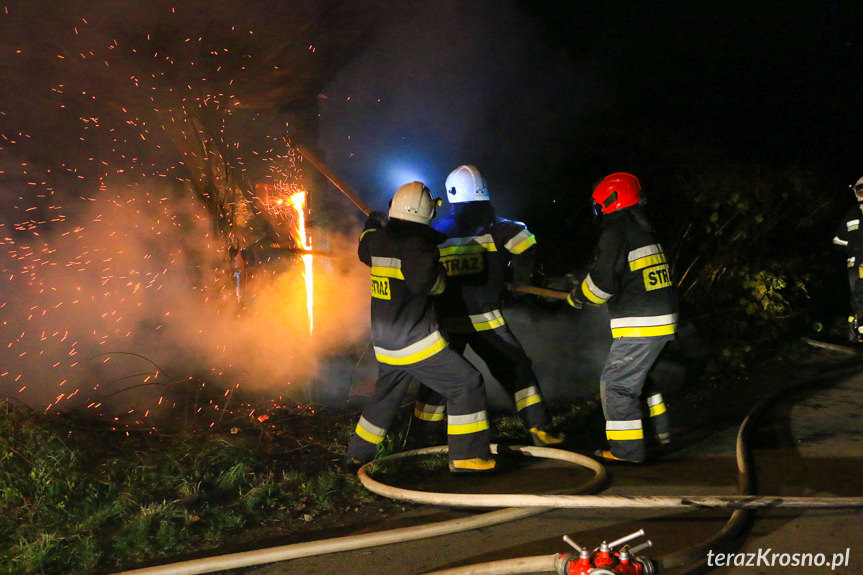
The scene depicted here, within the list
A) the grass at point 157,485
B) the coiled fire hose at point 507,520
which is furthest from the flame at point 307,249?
the coiled fire hose at point 507,520

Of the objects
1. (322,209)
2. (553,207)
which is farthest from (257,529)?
(553,207)

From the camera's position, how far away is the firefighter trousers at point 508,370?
5.04m

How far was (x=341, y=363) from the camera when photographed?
587 cm

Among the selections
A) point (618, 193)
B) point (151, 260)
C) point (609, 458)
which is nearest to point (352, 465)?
point (609, 458)

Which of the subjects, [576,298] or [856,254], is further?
[856,254]

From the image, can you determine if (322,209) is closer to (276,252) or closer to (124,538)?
(276,252)

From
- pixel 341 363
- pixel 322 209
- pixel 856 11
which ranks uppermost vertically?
pixel 856 11

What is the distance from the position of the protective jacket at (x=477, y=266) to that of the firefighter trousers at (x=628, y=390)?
873mm

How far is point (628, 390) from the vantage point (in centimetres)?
461

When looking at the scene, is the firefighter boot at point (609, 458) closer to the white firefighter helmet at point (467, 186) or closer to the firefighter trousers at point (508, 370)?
the firefighter trousers at point (508, 370)

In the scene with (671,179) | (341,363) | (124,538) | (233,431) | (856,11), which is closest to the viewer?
(124,538)

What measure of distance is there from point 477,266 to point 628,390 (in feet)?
4.24

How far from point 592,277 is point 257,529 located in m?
2.52

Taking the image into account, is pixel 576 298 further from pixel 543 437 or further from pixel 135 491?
pixel 135 491
